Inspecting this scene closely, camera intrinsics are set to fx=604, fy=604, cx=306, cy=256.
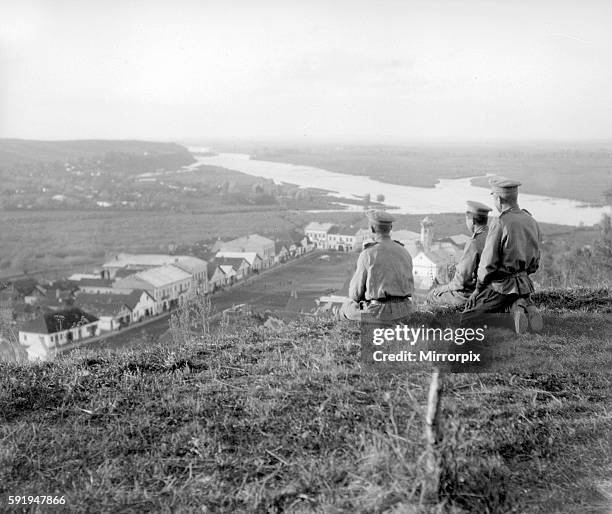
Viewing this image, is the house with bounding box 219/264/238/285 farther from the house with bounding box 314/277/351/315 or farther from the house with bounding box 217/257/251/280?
the house with bounding box 314/277/351/315

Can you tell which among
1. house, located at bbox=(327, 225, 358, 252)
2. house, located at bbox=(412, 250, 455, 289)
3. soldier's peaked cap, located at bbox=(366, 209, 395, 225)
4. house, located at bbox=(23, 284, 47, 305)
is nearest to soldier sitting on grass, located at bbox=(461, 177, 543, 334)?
soldier's peaked cap, located at bbox=(366, 209, 395, 225)

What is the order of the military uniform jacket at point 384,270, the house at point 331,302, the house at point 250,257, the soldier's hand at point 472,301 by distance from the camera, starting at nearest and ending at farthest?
the military uniform jacket at point 384,270 → the soldier's hand at point 472,301 → the house at point 331,302 → the house at point 250,257

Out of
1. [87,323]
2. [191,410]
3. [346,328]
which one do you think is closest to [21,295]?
[87,323]

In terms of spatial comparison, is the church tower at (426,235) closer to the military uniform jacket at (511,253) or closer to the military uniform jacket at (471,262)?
the military uniform jacket at (471,262)

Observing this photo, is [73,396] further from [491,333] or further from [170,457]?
[491,333]

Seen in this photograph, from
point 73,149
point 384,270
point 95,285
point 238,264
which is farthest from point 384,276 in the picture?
point 73,149

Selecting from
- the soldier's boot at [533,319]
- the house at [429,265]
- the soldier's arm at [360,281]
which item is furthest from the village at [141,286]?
the soldier's arm at [360,281]
